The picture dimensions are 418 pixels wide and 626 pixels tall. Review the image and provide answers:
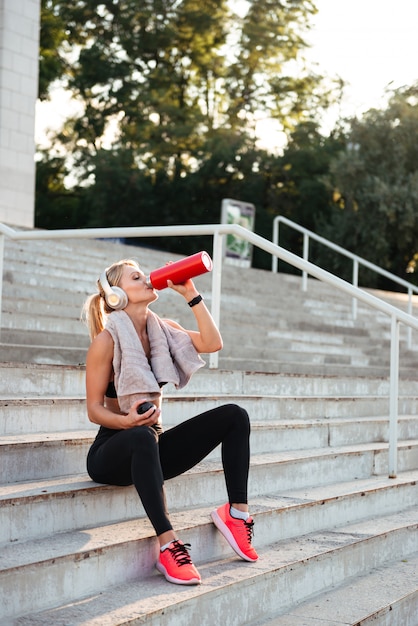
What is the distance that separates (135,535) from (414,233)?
1986 cm

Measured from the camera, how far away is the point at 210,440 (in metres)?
3.90

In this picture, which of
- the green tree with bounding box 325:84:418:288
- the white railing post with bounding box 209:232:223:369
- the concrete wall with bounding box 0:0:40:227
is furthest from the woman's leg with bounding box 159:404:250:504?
the green tree with bounding box 325:84:418:288

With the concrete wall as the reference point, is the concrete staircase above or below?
below

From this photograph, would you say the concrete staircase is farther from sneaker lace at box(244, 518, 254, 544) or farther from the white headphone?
the white headphone

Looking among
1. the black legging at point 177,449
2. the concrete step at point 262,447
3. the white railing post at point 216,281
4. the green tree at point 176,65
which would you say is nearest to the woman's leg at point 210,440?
the black legging at point 177,449

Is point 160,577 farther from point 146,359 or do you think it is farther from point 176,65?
point 176,65

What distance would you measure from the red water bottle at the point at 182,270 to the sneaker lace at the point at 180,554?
3.52 ft

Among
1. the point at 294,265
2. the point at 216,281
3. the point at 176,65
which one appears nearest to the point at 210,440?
the point at 294,265

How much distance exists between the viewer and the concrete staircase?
10.6 ft

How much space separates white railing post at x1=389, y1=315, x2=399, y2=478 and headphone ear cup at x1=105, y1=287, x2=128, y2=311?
6.48 ft

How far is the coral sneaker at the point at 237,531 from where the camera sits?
12.4 ft

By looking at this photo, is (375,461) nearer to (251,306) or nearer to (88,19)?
(251,306)

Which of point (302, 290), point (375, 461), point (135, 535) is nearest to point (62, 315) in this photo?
point (375, 461)

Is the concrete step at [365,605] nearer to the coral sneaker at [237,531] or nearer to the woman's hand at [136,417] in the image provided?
the coral sneaker at [237,531]
